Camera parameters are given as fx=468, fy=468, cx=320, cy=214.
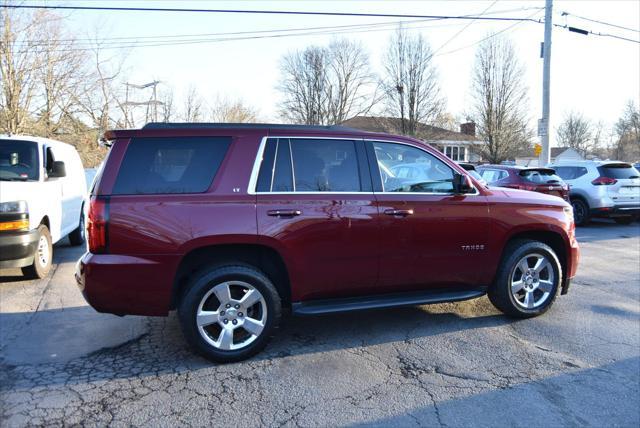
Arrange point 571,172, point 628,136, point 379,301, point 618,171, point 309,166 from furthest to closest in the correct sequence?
point 628,136 < point 571,172 < point 618,171 < point 379,301 < point 309,166

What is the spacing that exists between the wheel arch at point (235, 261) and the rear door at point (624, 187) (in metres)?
11.6

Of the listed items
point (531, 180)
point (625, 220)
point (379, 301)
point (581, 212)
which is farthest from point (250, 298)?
point (625, 220)

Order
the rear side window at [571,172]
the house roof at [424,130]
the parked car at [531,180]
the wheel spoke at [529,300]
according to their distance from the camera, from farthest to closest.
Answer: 1. the house roof at [424,130]
2. the rear side window at [571,172]
3. the parked car at [531,180]
4. the wheel spoke at [529,300]

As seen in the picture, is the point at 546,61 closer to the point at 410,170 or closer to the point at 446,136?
the point at 410,170

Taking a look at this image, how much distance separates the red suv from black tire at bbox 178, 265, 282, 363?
0.01m

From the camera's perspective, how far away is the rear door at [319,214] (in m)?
4.00

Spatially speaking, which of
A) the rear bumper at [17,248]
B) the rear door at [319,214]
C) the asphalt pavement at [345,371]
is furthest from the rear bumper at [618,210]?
the rear bumper at [17,248]

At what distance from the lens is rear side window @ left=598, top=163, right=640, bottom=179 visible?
12657 mm

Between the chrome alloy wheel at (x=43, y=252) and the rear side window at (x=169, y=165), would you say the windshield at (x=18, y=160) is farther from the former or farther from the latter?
the rear side window at (x=169, y=165)

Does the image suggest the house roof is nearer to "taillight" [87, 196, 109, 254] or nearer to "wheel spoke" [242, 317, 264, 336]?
"wheel spoke" [242, 317, 264, 336]

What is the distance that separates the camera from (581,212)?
13.0 meters

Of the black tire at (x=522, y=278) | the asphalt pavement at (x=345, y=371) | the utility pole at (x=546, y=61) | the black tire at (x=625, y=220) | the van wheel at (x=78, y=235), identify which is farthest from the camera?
the utility pole at (x=546, y=61)

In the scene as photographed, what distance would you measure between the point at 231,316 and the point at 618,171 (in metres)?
12.6

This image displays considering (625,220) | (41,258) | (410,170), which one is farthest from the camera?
(625,220)
